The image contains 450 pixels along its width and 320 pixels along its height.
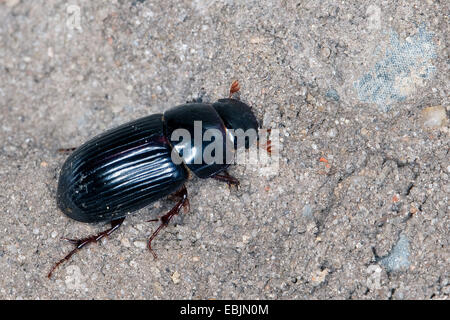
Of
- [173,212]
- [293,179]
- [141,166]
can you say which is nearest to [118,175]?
[141,166]

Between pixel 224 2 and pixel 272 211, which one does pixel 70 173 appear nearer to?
pixel 272 211

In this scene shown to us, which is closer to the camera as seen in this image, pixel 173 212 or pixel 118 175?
pixel 118 175

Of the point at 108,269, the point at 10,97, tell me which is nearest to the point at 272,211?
the point at 108,269

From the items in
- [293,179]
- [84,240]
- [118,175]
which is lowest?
[84,240]

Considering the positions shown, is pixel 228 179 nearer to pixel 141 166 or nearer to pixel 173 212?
pixel 173 212

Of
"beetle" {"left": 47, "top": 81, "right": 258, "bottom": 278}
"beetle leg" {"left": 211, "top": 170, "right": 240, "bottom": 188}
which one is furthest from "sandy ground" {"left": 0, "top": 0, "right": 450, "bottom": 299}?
"beetle" {"left": 47, "top": 81, "right": 258, "bottom": 278}

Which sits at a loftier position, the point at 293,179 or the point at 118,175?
the point at 293,179

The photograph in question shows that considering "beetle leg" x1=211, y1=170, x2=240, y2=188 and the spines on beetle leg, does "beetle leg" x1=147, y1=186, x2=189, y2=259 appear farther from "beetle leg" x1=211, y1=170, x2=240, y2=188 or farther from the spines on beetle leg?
"beetle leg" x1=211, y1=170, x2=240, y2=188
